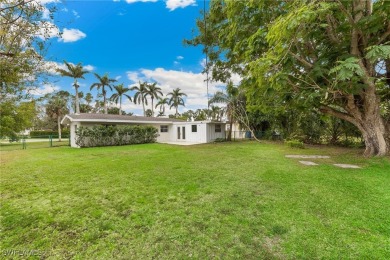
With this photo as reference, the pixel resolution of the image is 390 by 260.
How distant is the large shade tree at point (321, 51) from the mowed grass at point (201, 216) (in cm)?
317

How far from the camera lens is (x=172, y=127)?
20.5 meters

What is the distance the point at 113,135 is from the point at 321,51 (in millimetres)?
14570

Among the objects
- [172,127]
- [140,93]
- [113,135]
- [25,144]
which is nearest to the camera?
[113,135]

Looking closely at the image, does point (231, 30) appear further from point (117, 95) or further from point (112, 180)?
→ point (117, 95)

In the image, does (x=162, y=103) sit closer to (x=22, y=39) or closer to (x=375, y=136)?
(x=375, y=136)

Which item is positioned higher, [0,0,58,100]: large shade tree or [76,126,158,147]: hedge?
[0,0,58,100]: large shade tree

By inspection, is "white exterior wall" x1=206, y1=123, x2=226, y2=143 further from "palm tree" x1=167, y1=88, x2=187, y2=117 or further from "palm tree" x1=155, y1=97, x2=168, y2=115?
"palm tree" x1=155, y1=97, x2=168, y2=115

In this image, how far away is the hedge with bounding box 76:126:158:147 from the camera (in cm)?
1420

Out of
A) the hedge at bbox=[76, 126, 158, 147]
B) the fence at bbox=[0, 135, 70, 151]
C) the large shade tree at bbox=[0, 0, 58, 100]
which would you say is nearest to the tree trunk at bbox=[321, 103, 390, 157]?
the large shade tree at bbox=[0, 0, 58, 100]

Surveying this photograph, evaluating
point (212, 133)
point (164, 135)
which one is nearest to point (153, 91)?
point (164, 135)

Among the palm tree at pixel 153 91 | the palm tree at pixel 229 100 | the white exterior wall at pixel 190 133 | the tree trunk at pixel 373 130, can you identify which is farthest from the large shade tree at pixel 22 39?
the palm tree at pixel 153 91

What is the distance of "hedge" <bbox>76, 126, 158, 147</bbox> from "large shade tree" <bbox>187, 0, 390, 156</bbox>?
1067 centimetres

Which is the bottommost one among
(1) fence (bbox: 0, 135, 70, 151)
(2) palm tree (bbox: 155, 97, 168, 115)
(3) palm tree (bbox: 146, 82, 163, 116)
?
(1) fence (bbox: 0, 135, 70, 151)

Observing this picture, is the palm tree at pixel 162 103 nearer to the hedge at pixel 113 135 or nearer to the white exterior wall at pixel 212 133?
the hedge at pixel 113 135
